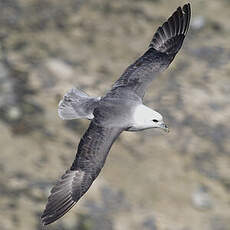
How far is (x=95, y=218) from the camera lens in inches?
655

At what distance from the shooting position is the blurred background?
16922 mm

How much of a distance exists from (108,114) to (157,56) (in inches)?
78.6

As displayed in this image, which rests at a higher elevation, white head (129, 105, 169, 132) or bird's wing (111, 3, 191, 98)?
bird's wing (111, 3, 191, 98)

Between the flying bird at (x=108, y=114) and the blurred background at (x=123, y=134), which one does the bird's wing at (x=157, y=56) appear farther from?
the blurred background at (x=123, y=134)

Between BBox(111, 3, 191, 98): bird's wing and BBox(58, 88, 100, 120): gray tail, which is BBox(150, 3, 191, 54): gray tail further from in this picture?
BBox(58, 88, 100, 120): gray tail

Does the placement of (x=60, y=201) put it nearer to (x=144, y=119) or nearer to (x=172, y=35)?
(x=144, y=119)

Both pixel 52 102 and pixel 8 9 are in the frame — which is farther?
pixel 8 9

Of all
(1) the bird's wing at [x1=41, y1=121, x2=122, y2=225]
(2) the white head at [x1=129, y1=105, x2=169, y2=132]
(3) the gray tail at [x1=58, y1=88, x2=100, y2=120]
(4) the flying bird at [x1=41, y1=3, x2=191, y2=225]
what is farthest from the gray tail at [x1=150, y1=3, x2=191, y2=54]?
(1) the bird's wing at [x1=41, y1=121, x2=122, y2=225]

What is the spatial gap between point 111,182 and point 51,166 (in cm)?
154

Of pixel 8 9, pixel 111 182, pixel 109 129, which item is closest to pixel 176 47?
pixel 109 129

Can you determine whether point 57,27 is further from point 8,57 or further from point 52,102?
point 52,102

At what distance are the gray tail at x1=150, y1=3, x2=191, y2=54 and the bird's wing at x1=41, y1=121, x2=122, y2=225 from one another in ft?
8.71

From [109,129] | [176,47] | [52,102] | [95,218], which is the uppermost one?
[176,47]

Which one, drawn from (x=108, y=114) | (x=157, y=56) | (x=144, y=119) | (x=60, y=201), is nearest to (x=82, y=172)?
(x=60, y=201)
